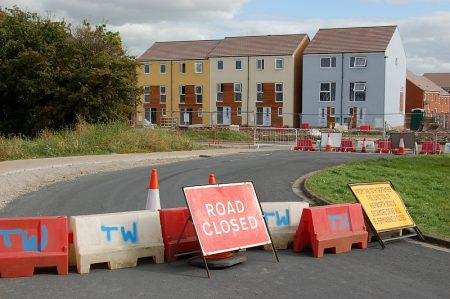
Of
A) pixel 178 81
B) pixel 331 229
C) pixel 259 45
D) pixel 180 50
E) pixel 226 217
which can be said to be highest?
pixel 259 45

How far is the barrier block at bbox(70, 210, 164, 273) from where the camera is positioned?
6.82 meters

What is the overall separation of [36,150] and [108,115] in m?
10.1

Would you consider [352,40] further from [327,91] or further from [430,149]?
[430,149]

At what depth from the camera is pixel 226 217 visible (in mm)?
7141

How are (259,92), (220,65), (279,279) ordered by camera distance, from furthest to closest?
(220,65) < (259,92) < (279,279)

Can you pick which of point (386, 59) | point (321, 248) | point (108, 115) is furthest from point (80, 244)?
point (386, 59)

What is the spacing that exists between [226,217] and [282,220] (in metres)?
1.42

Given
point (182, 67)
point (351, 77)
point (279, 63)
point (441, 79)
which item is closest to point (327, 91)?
point (351, 77)

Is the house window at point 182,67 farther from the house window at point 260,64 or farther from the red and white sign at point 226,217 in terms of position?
the red and white sign at point 226,217

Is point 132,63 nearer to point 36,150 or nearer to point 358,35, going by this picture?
point 36,150

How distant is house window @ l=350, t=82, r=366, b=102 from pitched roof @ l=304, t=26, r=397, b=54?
348 centimetres

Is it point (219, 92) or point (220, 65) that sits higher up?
point (220, 65)

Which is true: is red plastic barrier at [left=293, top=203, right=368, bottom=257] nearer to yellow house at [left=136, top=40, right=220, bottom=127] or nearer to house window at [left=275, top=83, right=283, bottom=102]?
house window at [left=275, top=83, right=283, bottom=102]

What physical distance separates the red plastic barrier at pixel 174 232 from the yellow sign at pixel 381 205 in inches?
101
